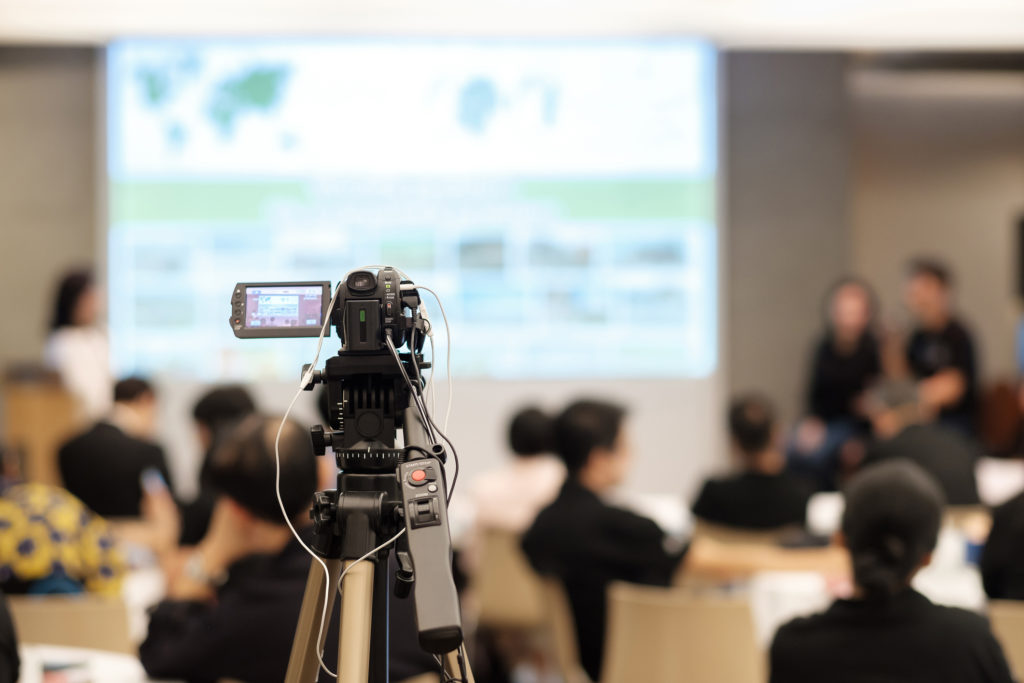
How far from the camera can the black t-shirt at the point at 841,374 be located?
19.5ft

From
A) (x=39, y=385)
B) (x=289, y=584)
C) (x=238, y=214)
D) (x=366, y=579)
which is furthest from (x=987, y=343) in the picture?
(x=366, y=579)

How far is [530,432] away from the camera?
4.03 meters

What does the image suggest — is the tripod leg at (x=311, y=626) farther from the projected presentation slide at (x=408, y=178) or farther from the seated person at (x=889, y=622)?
the projected presentation slide at (x=408, y=178)

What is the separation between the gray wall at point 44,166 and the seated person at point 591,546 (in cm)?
434

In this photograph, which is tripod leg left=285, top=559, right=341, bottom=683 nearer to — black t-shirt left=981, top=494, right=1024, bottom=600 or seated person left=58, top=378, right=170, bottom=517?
black t-shirt left=981, top=494, right=1024, bottom=600

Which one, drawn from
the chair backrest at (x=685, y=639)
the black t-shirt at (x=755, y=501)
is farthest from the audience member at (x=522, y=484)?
the chair backrest at (x=685, y=639)

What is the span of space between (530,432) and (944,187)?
5.10 meters

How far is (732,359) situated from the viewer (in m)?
6.67

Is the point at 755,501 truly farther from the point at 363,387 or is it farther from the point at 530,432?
the point at 363,387

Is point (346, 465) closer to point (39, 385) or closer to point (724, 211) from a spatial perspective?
point (39, 385)

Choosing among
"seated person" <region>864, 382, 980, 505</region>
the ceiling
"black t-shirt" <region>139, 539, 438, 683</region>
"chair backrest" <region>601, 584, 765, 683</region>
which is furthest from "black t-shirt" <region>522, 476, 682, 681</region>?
the ceiling

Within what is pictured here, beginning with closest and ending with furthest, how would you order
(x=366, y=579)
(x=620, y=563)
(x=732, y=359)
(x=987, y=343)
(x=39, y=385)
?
(x=366, y=579) < (x=620, y=563) < (x=39, y=385) < (x=732, y=359) < (x=987, y=343)

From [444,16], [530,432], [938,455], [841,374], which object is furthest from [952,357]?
[444,16]

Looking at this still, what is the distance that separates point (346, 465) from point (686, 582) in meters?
2.51
